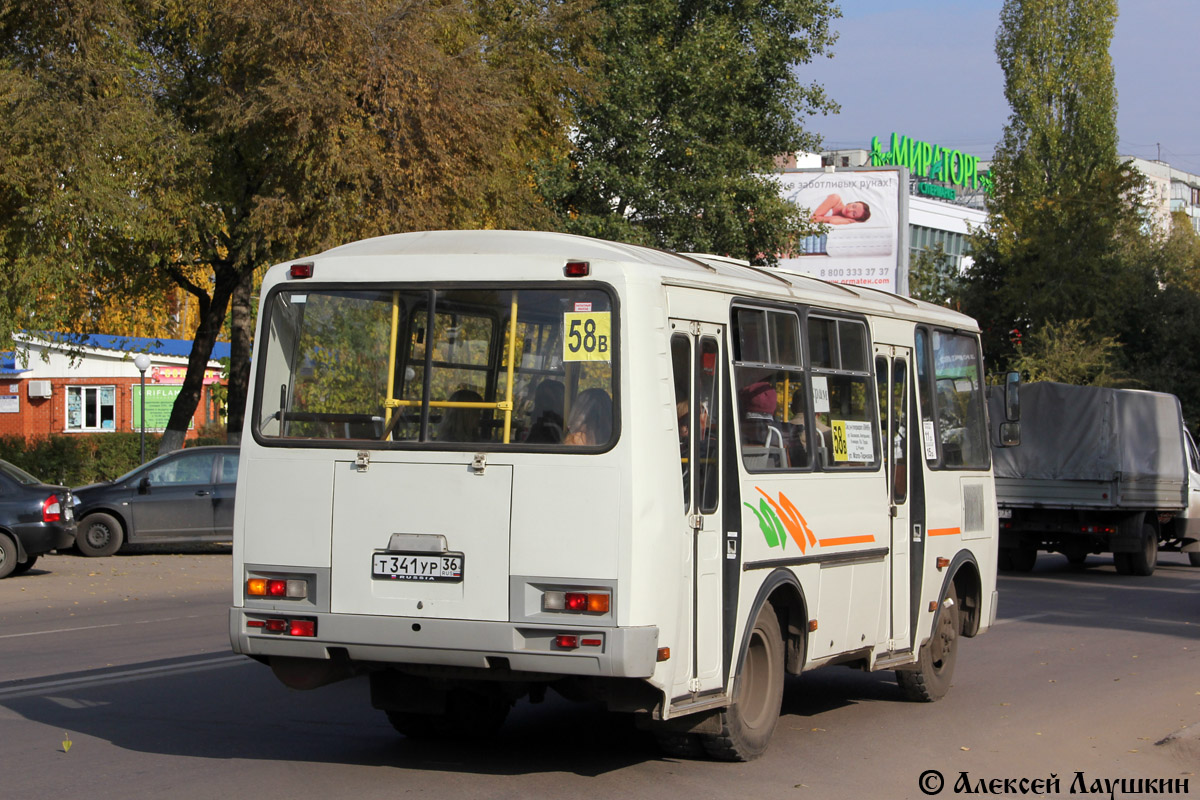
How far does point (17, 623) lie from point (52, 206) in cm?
881

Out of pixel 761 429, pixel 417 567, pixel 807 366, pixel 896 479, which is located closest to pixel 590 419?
pixel 417 567

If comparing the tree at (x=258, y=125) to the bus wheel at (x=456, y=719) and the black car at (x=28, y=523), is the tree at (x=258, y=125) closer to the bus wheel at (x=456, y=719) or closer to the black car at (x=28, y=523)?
the black car at (x=28, y=523)

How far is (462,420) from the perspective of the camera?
23.0 feet

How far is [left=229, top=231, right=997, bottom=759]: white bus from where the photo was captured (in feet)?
21.8

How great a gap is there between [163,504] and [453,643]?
1642cm

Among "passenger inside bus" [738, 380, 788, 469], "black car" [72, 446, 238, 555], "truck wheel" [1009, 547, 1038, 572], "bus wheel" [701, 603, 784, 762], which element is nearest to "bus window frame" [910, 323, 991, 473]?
"passenger inside bus" [738, 380, 788, 469]

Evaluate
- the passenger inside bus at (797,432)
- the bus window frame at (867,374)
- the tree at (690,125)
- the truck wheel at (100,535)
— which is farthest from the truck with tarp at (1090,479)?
the passenger inside bus at (797,432)

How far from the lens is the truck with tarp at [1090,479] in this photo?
21.5m

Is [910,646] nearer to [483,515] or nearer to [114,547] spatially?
[483,515]

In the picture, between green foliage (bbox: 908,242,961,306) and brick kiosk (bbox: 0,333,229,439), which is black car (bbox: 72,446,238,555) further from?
green foliage (bbox: 908,242,961,306)

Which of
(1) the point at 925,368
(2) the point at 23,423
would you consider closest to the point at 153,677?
(1) the point at 925,368

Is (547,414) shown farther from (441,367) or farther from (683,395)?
(683,395)

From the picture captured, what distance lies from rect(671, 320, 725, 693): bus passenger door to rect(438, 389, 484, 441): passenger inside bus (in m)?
1.01

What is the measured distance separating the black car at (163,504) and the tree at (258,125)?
3.49 meters
